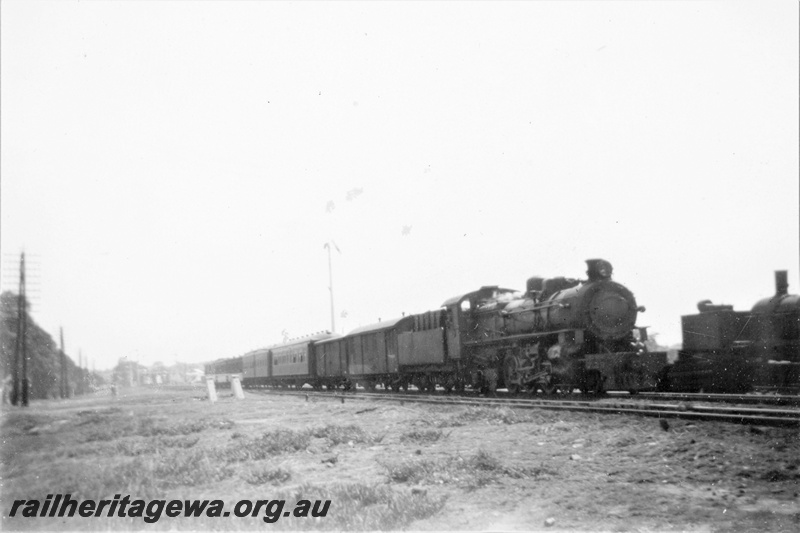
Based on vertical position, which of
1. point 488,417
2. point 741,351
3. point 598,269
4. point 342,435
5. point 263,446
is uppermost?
point 598,269

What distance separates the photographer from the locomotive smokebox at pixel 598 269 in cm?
1580

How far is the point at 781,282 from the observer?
17594mm

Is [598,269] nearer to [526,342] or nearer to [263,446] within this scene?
[526,342]

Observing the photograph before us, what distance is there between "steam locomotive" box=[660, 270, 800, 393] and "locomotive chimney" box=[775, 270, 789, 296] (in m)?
0.44

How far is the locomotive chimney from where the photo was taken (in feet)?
57.0

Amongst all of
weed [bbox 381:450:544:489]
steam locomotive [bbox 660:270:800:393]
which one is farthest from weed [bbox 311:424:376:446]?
steam locomotive [bbox 660:270:800:393]

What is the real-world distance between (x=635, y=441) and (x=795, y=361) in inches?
440

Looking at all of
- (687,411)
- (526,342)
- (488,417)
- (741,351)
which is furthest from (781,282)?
(488,417)

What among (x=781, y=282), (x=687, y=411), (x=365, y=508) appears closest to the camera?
(x=365, y=508)

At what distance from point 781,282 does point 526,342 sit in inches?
333

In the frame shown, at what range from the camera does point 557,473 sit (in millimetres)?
6523

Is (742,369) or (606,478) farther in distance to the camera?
(742,369)

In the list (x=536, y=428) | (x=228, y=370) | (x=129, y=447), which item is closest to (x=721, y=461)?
(x=536, y=428)

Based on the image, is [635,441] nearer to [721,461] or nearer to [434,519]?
[721,461]
